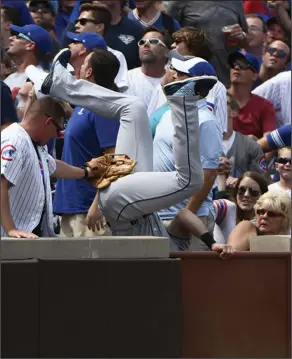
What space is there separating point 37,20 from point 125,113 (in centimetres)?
639

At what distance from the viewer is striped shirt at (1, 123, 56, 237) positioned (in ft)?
24.4

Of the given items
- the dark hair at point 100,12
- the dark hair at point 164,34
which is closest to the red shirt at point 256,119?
the dark hair at point 164,34

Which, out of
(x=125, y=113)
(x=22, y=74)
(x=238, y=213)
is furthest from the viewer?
(x=22, y=74)

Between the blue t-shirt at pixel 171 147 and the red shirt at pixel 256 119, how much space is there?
3.88m

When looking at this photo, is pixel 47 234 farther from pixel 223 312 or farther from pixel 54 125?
pixel 223 312

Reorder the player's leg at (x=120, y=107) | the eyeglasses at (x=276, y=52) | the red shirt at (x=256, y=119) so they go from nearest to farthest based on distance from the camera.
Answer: the player's leg at (x=120, y=107), the red shirt at (x=256, y=119), the eyeglasses at (x=276, y=52)

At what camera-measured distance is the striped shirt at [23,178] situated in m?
7.44

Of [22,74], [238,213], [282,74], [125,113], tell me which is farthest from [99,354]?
[282,74]

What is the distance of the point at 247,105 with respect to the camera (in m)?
12.2

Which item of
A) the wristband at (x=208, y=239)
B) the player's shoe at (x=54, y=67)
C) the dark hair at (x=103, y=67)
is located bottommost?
the wristband at (x=208, y=239)

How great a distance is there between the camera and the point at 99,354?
649cm

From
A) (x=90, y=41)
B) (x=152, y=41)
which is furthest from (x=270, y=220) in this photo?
(x=152, y=41)

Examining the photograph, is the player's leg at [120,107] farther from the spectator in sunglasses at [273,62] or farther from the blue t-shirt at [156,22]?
the spectator in sunglasses at [273,62]

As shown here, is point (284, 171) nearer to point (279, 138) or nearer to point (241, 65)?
point (279, 138)
